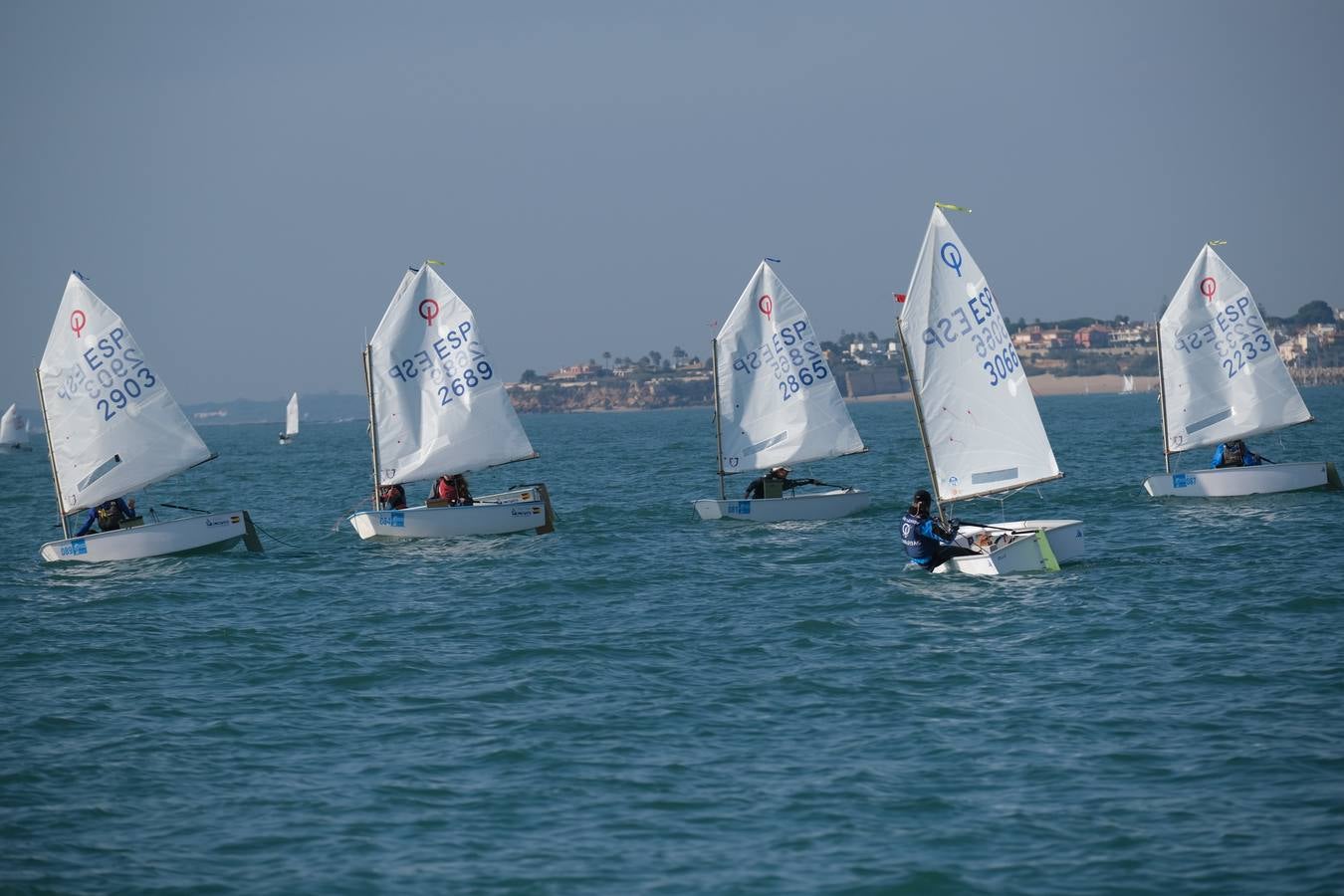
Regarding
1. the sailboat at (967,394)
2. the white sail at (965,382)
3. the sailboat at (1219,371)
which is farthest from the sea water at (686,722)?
the sailboat at (1219,371)

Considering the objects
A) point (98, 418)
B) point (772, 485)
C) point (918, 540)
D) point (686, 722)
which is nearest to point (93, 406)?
point (98, 418)

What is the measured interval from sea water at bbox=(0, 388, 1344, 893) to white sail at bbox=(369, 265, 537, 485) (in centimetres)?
456

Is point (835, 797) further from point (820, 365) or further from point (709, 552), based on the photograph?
point (820, 365)

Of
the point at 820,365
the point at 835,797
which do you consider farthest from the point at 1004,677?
the point at 820,365

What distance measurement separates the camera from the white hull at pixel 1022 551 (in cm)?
2714

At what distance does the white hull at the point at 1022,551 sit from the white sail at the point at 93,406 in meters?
19.5

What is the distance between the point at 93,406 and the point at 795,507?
18.9 m

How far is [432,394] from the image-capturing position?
38812 mm

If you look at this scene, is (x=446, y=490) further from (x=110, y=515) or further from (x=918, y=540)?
(x=918, y=540)

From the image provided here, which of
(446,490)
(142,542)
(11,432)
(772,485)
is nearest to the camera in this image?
(142,542)

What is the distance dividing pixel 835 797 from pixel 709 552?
1990 cm

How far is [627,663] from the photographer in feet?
73.0

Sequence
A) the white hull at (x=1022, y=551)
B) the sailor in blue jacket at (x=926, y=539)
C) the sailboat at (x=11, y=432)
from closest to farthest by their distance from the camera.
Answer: the white hull at (x=1022, y=551) → the sailor in blue jacket at (x=926, y=539) → the sailboat at (x=11, y=432)

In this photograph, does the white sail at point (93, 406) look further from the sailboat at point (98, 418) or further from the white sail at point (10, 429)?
the white sail at point (10, 429)
